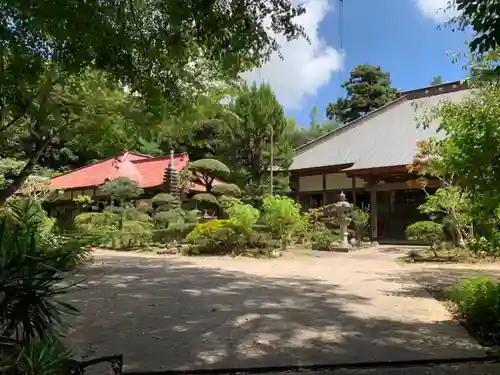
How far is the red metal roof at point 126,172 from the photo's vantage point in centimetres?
2180

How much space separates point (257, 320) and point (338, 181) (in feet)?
51.3

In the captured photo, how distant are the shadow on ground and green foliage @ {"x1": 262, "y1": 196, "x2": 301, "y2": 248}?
252 inches

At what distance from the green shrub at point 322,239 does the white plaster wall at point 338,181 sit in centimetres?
486

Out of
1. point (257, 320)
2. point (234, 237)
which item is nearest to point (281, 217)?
point (234, 237)

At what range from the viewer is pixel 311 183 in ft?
71.4

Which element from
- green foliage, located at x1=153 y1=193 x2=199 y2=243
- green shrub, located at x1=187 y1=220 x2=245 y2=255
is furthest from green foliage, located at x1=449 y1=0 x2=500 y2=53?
green foliage, located at x1=153 y1=193 x2=199 y2=243

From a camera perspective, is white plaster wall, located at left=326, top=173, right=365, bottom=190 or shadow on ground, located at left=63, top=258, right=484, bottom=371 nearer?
shadow on ground, located at left=63, top=258, right=484, bottom=371

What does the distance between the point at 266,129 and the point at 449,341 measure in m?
15.9

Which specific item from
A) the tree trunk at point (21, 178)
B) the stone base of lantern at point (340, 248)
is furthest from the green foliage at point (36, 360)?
the stone base of lantern at point (340, 248)

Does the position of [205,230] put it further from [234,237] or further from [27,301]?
[27,301]

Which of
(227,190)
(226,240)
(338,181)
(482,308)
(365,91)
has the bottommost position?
(482,308)

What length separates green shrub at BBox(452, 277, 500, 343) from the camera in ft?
16.2

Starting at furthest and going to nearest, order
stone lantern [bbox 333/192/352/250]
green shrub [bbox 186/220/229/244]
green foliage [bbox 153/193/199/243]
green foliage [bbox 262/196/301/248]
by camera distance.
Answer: green foliage [bbox 153/193/199/243] → stone lantern [bbox 333/192/352/250] → green foliage [bbox 262/196/301/248] → green shrub [bbox 186/220/229/244]

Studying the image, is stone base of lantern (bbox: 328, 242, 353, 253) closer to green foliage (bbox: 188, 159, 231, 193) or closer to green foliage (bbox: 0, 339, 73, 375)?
green foliage (bbox: 188, 159, 231, 193)
